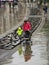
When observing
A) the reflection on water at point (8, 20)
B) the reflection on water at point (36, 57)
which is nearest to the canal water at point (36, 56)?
the reflection on water at point (36, 57)

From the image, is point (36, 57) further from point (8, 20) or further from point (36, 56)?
point (8, 20)

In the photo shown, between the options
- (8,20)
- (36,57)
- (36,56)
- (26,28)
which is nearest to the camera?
(36,57)

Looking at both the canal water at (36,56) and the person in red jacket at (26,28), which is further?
the person in red jacket at (26,28)

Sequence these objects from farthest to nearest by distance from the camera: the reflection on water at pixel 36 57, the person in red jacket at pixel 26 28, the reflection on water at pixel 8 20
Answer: the reflection on water at pixel 8 20 < the person in red jacket at pixel 26 28 < the reflection on water at pixel 36 57

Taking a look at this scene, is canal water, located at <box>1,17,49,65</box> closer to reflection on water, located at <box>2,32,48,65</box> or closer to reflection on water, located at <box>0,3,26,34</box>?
reflection on water, located at <box>2,32,48,65</box>

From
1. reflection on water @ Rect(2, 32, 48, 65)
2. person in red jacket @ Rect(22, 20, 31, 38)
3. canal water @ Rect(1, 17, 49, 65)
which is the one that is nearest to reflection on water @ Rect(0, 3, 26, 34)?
person in red jacket @ Rect(22, 20, 31, 38)

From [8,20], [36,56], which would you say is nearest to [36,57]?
[36,56]

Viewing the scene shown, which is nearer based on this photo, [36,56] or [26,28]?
[36,56]

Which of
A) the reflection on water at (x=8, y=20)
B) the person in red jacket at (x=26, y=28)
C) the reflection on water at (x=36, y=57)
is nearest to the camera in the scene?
the reflection on water at (x=36, y=57)

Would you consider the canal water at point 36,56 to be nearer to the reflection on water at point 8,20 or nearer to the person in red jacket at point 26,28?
the person in red jacket at point 26,28

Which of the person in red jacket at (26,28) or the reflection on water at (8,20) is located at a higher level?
the person in red jacket at (26,28)

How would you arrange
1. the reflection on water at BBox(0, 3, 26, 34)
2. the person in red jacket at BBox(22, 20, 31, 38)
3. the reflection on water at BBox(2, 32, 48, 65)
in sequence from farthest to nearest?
the reflection on water at BBox(0, 3, 26, 34)
the person in red jacket at BBox(22, 20, 31, 38)
the reflection on water at BBox(2, 32, 48, 65)

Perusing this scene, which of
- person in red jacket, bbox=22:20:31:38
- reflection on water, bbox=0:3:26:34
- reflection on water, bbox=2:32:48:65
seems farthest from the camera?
reflection on water, bbox=0:3:26:34

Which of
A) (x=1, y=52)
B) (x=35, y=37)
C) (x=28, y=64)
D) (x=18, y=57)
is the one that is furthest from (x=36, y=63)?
(x=35, y=37)
